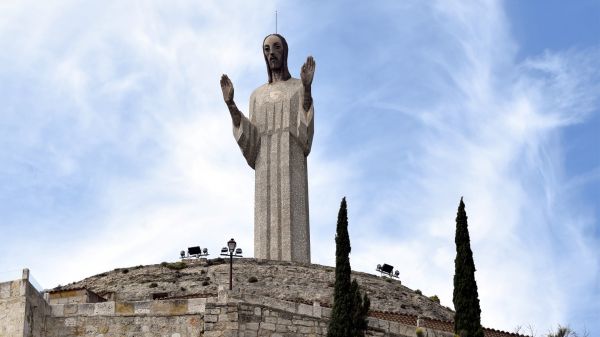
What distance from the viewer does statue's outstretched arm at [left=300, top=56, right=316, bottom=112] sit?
4584cm

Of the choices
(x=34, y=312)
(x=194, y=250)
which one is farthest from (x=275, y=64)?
Answer: (x=34, y=312)

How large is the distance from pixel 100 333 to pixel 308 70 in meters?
20.1

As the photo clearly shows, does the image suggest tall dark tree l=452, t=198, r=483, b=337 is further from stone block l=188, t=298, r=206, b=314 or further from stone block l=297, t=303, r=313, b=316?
stone block l=188, t=298, r=206, b=314

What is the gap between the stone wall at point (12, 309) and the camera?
1069 inches

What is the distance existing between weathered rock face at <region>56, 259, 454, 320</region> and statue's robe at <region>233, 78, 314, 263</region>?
2752mm

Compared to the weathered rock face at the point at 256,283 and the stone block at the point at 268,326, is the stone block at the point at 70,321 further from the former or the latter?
the weathered rock face at the point at 256,283

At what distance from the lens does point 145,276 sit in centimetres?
4219

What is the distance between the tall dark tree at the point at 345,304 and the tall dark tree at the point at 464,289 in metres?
2.45

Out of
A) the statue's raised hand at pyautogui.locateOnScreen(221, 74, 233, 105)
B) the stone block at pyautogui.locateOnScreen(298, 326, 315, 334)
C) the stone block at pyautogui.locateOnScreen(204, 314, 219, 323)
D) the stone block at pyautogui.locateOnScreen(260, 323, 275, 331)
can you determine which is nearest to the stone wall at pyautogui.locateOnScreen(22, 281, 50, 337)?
the stone block at pyautogui.locateOnScreen(204, 314, 219, 323)

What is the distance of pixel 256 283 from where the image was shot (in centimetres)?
3978

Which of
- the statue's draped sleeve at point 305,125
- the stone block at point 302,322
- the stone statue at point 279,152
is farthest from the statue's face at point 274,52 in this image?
the stone block at point 302,322

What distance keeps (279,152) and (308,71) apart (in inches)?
143

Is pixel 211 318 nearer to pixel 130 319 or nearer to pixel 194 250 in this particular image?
pixel 130 319

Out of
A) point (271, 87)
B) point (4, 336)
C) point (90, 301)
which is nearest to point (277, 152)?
point (271, 87)
